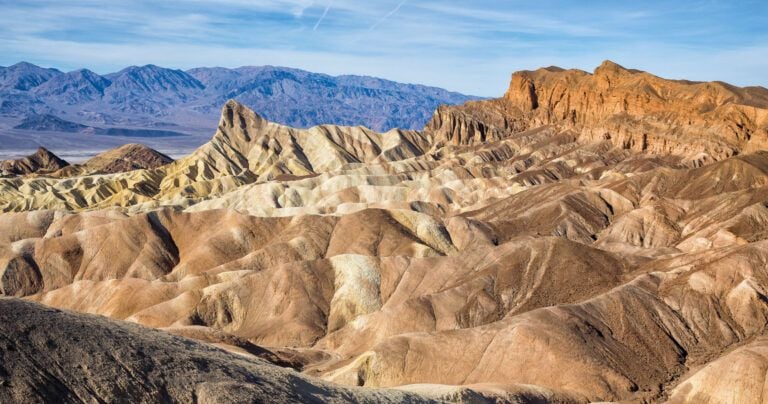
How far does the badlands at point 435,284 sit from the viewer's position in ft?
112

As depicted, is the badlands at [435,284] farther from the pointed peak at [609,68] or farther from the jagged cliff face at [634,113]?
the pointed peak at [609,68]

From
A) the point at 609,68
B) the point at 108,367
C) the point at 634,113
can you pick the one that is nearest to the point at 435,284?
the point at 108,367

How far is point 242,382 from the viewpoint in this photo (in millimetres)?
33000

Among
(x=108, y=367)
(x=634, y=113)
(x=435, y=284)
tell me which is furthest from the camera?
(x=634, y=113)

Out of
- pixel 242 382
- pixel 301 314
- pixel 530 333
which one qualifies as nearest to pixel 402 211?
pixel 301 314

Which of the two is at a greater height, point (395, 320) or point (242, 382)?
point (242, 382)

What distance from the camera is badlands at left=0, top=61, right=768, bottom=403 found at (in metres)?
34.2

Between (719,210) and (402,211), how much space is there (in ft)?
131

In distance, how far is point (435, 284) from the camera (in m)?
74.1

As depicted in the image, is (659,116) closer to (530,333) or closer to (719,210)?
(719,210)

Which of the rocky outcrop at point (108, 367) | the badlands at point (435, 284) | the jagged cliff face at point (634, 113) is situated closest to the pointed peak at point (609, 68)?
the jagged cliff face at point (634, 113)

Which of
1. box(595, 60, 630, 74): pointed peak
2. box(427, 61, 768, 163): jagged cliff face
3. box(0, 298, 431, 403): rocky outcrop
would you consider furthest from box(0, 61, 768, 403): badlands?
box(595, 60, 630, 74): pointed peak

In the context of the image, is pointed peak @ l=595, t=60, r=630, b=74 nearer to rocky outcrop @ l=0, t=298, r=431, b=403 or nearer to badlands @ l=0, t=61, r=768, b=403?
badlands @ l=0, t=61, r=768, b=403

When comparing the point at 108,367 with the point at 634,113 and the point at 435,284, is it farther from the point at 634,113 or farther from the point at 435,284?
the point at 634,113
